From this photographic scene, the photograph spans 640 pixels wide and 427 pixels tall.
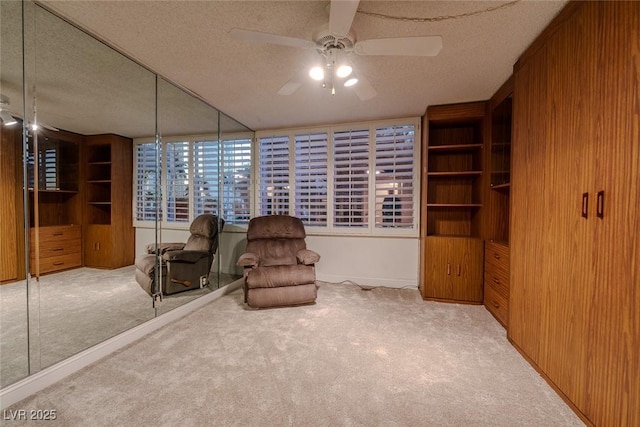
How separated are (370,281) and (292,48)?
297cm

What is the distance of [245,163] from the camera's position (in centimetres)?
380

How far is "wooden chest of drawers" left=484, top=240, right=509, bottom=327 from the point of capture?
7.65 feet

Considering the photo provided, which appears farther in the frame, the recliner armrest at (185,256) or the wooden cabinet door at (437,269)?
the wooden cabinet door at (437,269)

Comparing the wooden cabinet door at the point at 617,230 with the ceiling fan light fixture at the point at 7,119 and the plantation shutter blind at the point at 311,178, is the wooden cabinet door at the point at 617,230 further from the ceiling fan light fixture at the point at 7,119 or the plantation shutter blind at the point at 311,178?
the ceiling fan light fixture at the point at 7,119

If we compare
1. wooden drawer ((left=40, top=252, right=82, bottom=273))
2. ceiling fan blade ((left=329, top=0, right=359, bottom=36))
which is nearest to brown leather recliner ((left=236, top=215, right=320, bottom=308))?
wooden drawer ((left=40, top=252, right=82, bottom=273))

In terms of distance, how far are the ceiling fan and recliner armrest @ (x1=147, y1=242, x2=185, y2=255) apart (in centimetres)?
206

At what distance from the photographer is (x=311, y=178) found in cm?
374

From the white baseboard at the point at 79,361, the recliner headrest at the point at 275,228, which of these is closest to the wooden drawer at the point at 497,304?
the recliner headrest at the point at 275,228

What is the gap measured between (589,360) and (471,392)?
0.63 m

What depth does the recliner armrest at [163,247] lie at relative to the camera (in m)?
2.44

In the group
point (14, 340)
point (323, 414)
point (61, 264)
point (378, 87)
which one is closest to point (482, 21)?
point (378, 87)

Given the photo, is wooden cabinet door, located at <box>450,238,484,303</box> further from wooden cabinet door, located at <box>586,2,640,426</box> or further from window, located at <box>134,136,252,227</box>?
window, located at <box>134,136,252,227</box>

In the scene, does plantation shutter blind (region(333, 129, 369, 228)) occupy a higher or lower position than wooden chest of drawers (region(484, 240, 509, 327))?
higher

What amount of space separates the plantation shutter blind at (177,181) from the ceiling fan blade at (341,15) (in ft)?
6.82
